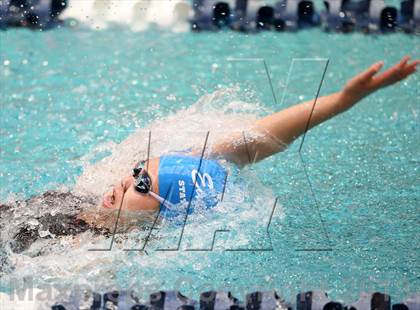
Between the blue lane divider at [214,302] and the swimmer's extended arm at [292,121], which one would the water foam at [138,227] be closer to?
the swimmer's extended arm at [292,121]

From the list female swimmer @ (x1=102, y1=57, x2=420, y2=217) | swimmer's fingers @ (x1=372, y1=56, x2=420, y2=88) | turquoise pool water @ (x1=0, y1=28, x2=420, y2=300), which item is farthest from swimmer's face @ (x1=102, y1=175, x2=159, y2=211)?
swimmer's fingers @ (x1=372, y1=56, x2=420, y2=88)

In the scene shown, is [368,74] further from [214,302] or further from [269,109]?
[269,109]

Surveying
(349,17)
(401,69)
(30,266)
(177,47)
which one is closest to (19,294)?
(30,266)

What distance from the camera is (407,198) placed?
303cm

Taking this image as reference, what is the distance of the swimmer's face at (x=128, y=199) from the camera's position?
8.74ft

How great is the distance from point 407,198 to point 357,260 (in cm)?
52

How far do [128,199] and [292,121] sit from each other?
25.0 inches

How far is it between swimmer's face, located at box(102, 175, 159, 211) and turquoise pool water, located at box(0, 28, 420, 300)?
0.18 metres

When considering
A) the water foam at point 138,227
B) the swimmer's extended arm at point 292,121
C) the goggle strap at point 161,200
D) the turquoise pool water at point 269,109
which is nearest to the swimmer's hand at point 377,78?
the swimmer's extended arm at point 292,121

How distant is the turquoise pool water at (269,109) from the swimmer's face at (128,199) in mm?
177

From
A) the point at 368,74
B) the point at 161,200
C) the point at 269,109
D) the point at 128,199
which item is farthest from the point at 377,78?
the point at 269,109

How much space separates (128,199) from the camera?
2674mm

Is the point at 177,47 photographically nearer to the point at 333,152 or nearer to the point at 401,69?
the point at 333,152

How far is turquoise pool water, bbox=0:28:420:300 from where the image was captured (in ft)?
8.47
